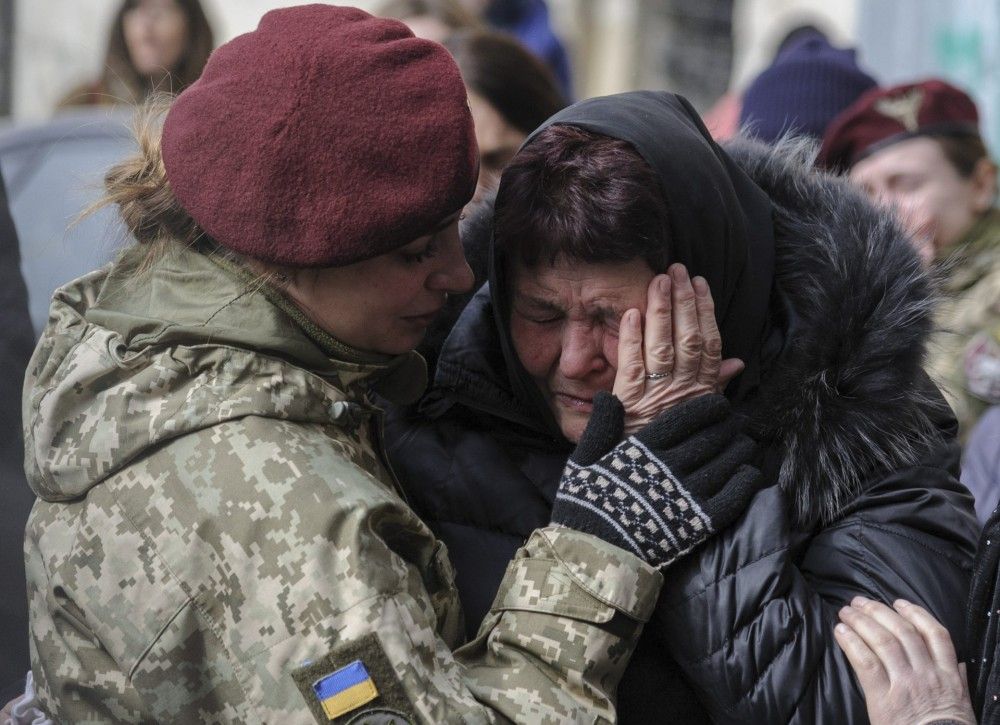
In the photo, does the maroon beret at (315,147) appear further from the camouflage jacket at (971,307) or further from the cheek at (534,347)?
the camouflage jacket at (971,307)

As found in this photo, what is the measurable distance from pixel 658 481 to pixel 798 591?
0.31 m

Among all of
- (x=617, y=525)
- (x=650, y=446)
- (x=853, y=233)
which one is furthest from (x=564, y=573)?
(x=853, y=233)

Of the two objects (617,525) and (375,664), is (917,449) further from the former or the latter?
(375,664)

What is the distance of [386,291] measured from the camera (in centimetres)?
207

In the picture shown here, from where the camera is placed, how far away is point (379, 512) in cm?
187

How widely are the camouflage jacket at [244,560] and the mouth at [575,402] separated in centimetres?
41

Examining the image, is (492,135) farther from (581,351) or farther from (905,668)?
(905,668)

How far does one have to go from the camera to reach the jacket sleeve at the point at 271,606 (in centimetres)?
178

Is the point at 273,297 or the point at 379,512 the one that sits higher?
the point at 273,297

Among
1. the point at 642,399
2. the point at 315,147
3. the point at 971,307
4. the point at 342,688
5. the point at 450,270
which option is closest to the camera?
the point at 342,688

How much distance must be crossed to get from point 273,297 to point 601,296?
2.18 feet

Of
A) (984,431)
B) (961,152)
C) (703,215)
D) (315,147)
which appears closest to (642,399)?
(703,215)

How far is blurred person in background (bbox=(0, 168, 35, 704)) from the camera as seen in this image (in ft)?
8.00

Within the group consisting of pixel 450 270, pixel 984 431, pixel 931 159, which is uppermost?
pixel 450 270
